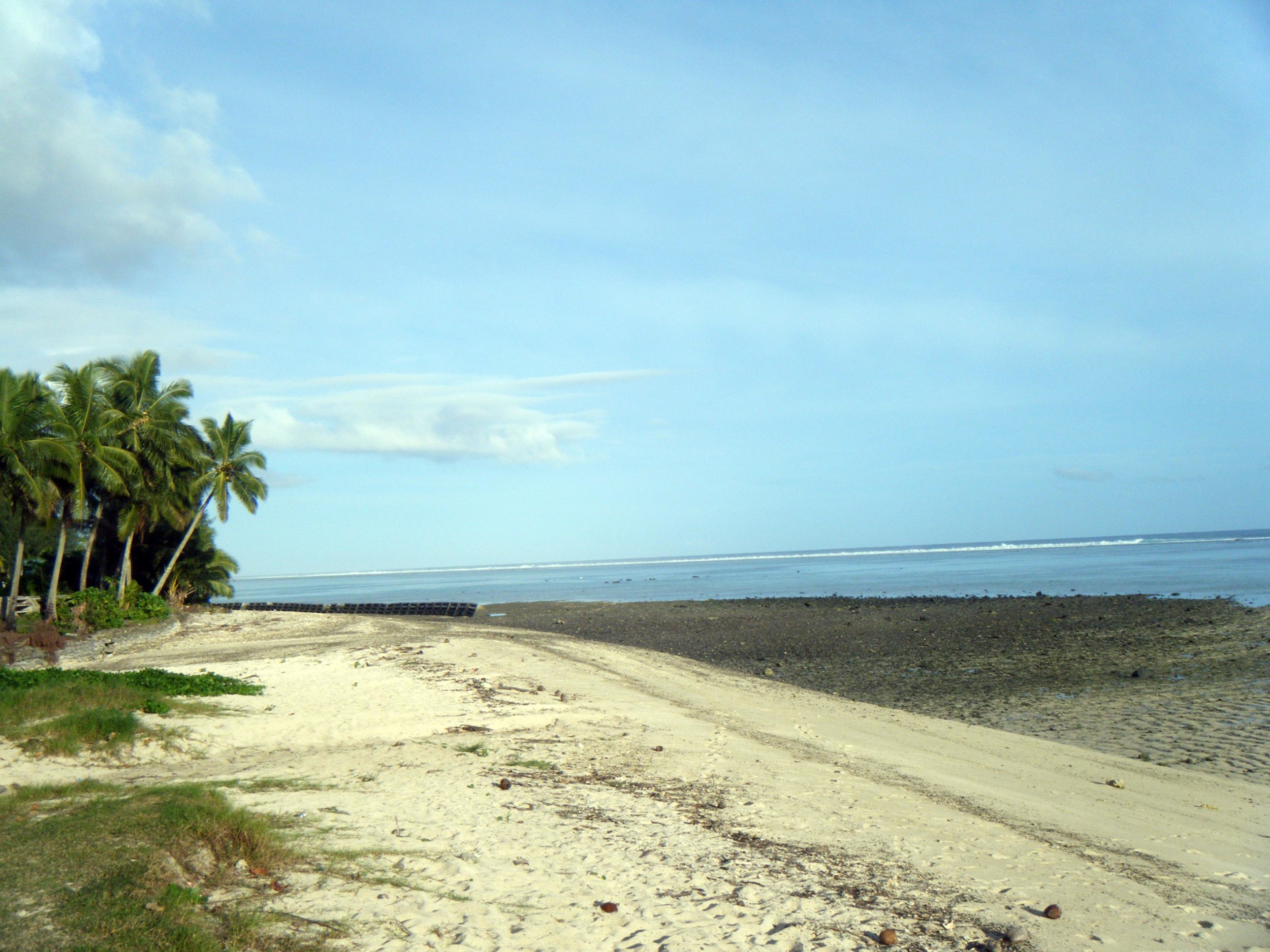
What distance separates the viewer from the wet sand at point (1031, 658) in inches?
496

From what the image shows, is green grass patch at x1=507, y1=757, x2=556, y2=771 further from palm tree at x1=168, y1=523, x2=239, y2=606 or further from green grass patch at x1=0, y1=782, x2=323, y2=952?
palm tree at x1=168, y1=523, x2=239, y2=606

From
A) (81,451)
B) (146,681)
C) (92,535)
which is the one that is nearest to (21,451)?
(81,451)

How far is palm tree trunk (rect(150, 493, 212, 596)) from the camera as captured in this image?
33156 mm

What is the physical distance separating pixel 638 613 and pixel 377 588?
2435 inches

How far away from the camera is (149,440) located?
98.3ft

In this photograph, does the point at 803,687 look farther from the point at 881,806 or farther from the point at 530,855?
the point at 530,855

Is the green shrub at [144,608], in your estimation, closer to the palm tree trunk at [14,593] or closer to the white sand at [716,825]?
the palm tree trunk at [14,593]

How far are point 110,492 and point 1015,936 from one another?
106 ft

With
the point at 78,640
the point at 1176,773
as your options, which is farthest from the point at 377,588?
the point at 1176,773

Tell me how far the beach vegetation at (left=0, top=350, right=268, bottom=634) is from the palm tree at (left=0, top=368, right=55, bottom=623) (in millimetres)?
34

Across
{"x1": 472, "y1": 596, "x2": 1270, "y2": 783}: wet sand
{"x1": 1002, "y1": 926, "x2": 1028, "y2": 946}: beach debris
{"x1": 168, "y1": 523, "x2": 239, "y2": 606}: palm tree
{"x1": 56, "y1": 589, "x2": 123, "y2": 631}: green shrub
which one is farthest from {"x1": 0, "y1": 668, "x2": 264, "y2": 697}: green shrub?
{"x1": 168, "y1": 523, "x2": 239, "y2": 606}: palm tree

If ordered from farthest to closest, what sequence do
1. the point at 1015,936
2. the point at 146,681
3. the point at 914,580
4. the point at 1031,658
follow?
the point at 914,580, the point at 1031,658, the point at 146,681, the point at 1015,936

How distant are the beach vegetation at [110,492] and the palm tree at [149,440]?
6 centimetres

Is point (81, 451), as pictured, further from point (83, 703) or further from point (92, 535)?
point (83, 703)
